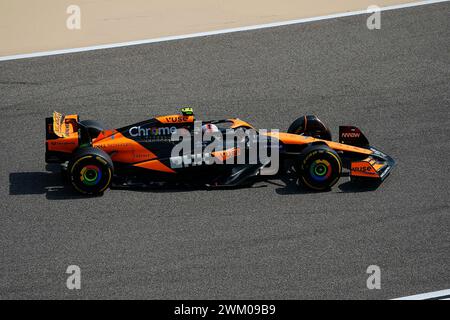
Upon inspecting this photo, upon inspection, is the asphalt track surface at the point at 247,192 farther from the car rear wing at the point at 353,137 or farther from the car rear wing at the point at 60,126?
the car rear wing at the point at 60,126

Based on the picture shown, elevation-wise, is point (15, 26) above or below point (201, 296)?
above

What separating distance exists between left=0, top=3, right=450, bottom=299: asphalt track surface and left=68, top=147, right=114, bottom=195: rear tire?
8.3 inches

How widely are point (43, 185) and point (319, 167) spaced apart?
4.42 m

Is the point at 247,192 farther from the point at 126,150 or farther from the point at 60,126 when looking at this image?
the point at 60,126

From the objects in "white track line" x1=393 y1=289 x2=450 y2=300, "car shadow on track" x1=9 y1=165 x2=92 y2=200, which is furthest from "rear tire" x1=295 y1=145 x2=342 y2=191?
"car shadow on track" x1=9 y1=165 x2=92 y2=200

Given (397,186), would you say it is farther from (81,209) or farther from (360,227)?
(81,209)

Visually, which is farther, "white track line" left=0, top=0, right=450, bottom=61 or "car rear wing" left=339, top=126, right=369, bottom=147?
"white track line" left=0, top=0, right=450, bottom=61

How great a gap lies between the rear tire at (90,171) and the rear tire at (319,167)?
9.69 ft

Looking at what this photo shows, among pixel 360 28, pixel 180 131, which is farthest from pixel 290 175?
pixel 360 28

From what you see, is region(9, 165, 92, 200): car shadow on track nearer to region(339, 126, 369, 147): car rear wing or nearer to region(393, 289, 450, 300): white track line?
region(339, 126, 369, 147): car rear wing

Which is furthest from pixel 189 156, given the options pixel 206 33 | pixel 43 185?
pixel 206 33

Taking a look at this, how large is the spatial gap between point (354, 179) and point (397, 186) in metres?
0.69

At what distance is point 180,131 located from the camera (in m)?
14.6

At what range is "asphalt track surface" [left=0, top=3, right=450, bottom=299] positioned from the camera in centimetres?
1248
